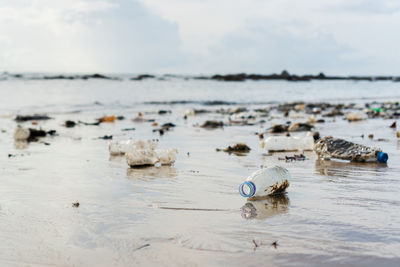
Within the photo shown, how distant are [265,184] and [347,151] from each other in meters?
2.21

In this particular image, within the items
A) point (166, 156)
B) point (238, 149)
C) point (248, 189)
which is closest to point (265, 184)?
point (248, 189)

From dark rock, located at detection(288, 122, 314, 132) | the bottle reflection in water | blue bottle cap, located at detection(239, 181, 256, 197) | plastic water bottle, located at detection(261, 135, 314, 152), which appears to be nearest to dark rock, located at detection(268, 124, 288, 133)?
dark rock, located at detection(288, 122, 314, 132)

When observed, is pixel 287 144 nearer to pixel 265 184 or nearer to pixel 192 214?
pixel 265 184

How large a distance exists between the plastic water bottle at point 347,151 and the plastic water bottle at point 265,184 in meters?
1.88

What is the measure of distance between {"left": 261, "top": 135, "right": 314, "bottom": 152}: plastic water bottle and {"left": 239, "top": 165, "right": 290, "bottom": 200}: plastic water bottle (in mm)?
2571

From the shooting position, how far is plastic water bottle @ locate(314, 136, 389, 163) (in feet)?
16.8

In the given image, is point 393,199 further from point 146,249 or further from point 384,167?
point 146,249

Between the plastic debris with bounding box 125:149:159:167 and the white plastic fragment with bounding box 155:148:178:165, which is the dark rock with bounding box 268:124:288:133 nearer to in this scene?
the white plastic fragment with bounding box 155:148:178:165

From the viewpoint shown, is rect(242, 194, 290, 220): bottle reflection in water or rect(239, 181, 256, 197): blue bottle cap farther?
rect(239, 181, 256, 197): blue bottle cap

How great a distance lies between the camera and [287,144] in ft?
20.8

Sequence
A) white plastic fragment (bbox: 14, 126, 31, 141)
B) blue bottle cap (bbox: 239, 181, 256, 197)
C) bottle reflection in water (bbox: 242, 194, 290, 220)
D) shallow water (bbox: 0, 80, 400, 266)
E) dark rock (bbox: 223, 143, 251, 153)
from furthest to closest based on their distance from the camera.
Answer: white plastic fragment (bbox: 14, 126, 31, 141), dark rock (bbox: 223, 143, 251, 153), blue bottle cap (bbox: 239, 181, 256, 197), bottle reflection in water (bbox: 242, 194, 290, 220), shallow water (bbox: 0, 80, 400, 266)

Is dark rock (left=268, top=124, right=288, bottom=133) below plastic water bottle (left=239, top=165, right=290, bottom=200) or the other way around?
the other way around

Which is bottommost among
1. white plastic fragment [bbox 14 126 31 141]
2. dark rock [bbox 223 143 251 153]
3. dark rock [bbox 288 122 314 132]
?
white plastic fragment [bbox 14 126 31 141]

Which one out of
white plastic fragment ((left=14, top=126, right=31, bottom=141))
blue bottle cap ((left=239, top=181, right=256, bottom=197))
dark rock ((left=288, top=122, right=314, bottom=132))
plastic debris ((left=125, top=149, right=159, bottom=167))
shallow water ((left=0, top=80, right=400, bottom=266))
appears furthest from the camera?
dark rock ((left=288, top=122, right=314, bottom=132))
